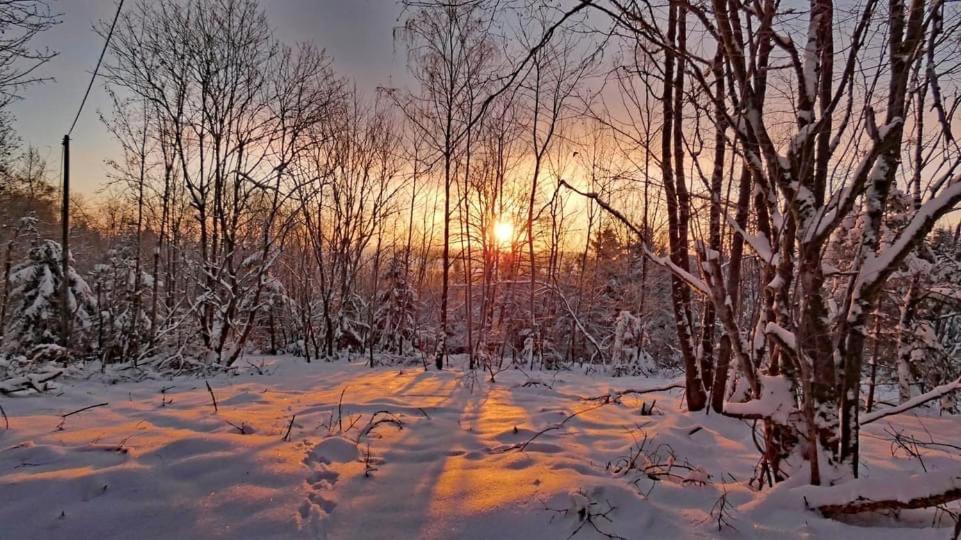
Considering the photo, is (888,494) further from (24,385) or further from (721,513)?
(24,385)

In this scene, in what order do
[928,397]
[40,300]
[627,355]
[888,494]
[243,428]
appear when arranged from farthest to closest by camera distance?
1. [40,300]
2. [627,355]
3. [243,428]
4. [928,397]
5. [888,494]

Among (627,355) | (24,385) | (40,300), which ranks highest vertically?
(40,300)

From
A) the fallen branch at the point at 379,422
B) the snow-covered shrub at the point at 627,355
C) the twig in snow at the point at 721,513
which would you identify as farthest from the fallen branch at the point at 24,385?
the snow-covered shrub at the point at 627,355

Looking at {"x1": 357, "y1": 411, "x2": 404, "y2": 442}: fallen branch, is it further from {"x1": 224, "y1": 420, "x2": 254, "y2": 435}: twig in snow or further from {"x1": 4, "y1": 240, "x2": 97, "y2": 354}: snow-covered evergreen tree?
{"x1": 4, "y1": 240, "x2": 97, "y2": 354}: snow-covered evergreen tree

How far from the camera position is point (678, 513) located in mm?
2219

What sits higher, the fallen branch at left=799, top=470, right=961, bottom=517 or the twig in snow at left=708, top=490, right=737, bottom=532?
the fallen branch at left=799, top=470, right=961, bottom=517

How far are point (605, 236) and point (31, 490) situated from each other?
23273 millimetres

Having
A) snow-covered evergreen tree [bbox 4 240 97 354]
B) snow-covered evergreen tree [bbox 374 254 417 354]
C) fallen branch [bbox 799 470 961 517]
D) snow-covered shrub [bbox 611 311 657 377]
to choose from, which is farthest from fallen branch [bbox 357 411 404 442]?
snow-covered evergreen tree [bbox 4 240 97 354]

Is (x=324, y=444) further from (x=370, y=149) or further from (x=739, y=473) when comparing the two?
(x=370, y=149)

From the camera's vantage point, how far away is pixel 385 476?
264cm

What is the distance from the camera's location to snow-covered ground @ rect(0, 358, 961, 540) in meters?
2.02

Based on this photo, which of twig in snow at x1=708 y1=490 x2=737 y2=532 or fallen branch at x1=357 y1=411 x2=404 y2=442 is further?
fallen branch at x1=357 y1=411 x2=404 y2=442

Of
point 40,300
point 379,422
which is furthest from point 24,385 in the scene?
point 40,300

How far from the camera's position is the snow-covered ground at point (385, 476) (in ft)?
6.61
